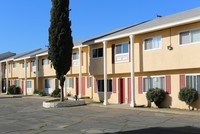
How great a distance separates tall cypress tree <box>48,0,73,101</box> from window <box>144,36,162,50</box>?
24.2 feet

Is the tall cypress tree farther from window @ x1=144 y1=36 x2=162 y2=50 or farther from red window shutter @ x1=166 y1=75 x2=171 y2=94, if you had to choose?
red window shutter @ x1=166 y1=75 x2=171 y2=94

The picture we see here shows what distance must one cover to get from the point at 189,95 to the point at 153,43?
4.66 meters

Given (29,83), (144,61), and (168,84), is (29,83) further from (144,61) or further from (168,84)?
(168,84)

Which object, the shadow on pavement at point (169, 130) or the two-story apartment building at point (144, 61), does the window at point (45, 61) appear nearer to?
the two-story apartment building at point (144, 61)

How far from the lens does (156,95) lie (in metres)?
23.6

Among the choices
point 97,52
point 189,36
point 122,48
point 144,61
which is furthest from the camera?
point 97,52

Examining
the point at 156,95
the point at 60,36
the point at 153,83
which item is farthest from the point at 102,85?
the point at 156,95

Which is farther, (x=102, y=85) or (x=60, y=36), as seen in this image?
(x=102, y=85)

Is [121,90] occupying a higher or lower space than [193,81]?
lower

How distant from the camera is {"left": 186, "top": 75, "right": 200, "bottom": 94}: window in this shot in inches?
859

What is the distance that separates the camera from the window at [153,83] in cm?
2435

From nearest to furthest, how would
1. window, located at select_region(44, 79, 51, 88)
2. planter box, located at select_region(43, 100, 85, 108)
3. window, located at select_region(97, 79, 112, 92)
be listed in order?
planter box, located at select_region(43, 100, 85, 108)
window, located at select_region(97, 79, 112, 92)
window, located at select_region(44, 79, 51, 88)

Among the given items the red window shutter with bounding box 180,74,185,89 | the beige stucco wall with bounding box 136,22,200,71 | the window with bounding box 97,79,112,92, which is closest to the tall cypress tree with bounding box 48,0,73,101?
the window with bounding box 97,79,112,92

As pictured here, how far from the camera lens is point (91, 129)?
14977 millimetres
